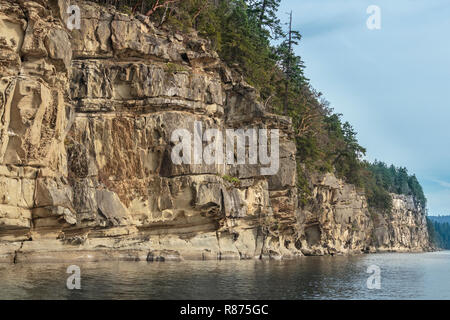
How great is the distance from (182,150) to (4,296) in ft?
69.5

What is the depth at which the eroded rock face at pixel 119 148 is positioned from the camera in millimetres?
28547

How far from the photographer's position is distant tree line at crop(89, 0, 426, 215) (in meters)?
44.3

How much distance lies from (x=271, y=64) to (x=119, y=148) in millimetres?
25571

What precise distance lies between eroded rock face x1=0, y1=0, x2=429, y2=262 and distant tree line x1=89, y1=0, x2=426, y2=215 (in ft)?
12.4

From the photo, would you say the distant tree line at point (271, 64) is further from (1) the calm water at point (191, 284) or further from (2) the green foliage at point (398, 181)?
(2) the green foliage at point (398, 181)

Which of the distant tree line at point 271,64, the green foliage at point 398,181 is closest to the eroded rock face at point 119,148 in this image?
the distant tree line at point 271,64

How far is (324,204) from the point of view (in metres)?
64.1

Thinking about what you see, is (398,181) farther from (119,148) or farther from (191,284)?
(191,284)

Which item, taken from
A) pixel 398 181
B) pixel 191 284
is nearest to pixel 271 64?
pixel 191 284

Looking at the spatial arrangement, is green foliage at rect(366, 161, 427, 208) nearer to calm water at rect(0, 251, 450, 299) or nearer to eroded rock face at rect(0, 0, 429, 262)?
eroded rock face at rect(0, 0, 429, 262)

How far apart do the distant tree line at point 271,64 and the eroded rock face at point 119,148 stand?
3789 millimetres

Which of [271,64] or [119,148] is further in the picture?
[271,64]

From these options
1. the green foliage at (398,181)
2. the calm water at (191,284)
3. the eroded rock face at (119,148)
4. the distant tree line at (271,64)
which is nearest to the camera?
the calm water at (191,284)

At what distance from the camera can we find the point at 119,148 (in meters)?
36.6
